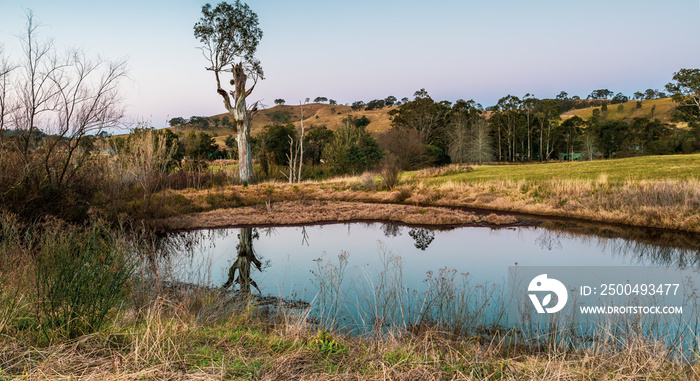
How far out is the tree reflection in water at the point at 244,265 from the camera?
7.24 meters

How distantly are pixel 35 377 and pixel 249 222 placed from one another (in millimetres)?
10974

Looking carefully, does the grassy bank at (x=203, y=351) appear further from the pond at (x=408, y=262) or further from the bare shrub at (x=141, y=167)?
the bare shrub at (x=141, y=167)

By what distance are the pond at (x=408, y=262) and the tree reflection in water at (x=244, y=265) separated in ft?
0.07

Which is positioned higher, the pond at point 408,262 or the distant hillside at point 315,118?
the distant hillside at point 315,118

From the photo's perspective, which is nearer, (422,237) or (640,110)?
(422,237)

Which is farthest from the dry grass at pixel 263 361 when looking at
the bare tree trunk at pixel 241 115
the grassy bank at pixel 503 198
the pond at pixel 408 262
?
the bare tree trunk at pixel 241 115

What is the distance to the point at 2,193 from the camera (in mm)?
7121

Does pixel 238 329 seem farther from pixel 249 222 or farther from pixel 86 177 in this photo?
pixel 249 222

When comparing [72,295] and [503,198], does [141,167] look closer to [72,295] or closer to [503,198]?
[72,295]

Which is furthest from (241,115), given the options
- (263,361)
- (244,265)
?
(263,361)

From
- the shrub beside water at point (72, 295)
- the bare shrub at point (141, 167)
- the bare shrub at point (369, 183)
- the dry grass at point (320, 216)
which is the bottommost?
the dry grass at point (320, 216)

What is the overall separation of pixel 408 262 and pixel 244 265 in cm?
330

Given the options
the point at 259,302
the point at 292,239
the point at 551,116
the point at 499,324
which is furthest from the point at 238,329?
the point at 551,116

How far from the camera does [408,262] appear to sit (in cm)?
825
